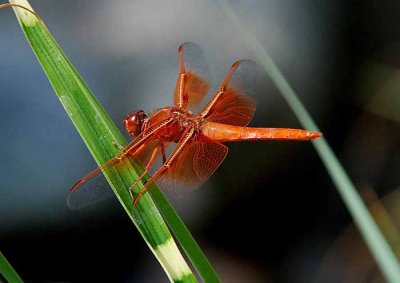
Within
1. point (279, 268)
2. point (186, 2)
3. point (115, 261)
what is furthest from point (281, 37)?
point (115, 261)

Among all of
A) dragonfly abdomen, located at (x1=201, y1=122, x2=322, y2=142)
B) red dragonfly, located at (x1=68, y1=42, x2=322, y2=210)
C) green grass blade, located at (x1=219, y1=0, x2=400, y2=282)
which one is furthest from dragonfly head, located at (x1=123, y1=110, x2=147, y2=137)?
green grass blade, located at (x1=219, y1=0, x2=400, y2=282)

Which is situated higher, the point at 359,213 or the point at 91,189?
the point at 91,189

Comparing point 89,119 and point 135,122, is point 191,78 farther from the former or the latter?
point 89,119

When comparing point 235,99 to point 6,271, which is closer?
point 6,271

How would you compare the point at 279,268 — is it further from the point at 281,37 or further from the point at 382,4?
the point at 382,4

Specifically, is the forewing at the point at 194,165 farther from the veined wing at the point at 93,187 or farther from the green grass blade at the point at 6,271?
the green grass blade at the point at 6,271

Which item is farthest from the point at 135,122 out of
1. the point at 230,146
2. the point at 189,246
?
the point at 230,146

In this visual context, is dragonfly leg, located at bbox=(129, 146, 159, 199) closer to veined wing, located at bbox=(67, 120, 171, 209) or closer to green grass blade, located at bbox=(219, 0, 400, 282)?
veined wing, located at bbox=(67, 120, 171, 209)
